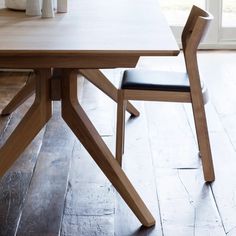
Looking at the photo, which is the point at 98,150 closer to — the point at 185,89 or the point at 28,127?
the point at 28,127

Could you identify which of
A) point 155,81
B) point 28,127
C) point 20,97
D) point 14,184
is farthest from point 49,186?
point 20,97

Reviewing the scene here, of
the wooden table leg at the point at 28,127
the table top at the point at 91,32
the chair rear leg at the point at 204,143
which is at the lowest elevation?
the chair rear leg at the point at 204,143

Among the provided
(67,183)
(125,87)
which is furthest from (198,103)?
(67,183)

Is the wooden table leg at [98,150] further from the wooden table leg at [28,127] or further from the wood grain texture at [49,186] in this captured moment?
the wood grain texture at [49,186]

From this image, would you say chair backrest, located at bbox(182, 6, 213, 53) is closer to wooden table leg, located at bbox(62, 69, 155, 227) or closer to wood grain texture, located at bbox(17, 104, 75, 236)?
wooden table leg, located at bbox(62, 69, 155, 227)

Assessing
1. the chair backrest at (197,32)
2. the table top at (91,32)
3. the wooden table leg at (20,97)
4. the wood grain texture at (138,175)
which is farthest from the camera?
the wooden table leg at (20,97)

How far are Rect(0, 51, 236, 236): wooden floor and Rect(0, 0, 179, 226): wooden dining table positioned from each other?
0.52 ft

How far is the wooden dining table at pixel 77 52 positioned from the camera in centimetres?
189

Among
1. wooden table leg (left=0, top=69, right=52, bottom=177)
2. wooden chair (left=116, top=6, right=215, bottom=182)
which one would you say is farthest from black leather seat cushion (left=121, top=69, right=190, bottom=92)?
wooden table leg (left=0, top=69, right=52, bottom=177)

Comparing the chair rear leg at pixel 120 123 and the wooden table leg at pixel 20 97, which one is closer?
the chair rear leg at pixel 120 123

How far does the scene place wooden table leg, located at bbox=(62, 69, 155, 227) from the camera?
2227 millimetres

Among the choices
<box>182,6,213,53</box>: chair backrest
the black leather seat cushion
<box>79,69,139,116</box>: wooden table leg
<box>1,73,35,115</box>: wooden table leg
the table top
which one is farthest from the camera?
<box>1,73,35,115</box>: wooden table leg

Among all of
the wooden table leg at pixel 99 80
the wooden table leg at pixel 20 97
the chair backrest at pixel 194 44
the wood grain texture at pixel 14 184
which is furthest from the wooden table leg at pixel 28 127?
the wooden table leg at pixel 20 97

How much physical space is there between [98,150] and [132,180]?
1.37 feet
